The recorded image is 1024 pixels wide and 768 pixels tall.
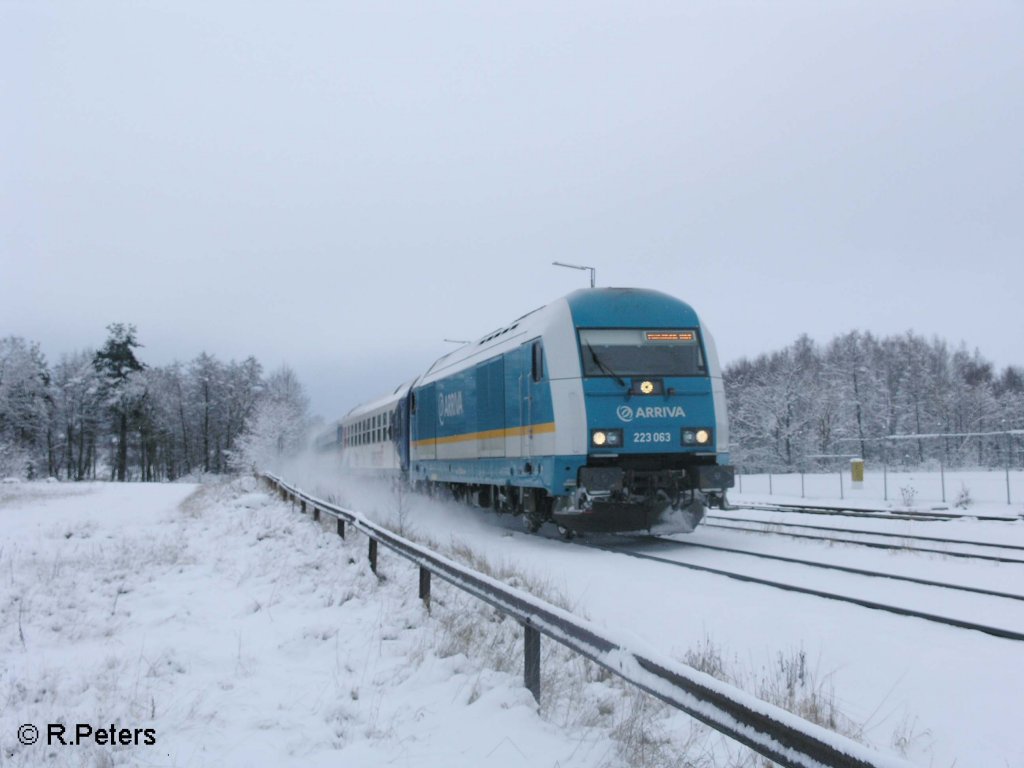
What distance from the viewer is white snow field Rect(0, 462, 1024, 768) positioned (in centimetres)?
444

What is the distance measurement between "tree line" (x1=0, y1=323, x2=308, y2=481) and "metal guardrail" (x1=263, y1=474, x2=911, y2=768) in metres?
60.4

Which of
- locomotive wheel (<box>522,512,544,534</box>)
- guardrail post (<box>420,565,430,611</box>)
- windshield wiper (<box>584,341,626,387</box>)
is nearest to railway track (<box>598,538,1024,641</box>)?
locomotive wheel (<box>522,512,544,534</box>)

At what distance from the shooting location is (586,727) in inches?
→ 182

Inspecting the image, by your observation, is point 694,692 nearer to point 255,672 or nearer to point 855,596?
point 255,672

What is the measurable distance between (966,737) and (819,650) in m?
1.81

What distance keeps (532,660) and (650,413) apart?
7.55m

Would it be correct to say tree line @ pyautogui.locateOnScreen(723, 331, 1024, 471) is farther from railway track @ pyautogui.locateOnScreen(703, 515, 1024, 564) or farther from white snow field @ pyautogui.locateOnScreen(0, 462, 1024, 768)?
white snow field @ pyautogui.locateOnScreen(0, 462, 1024, 768)

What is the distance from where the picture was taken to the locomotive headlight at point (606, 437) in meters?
12.0

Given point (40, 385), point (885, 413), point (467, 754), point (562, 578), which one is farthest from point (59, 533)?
point (885, 413)

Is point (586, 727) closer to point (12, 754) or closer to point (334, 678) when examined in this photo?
point (334, 678)

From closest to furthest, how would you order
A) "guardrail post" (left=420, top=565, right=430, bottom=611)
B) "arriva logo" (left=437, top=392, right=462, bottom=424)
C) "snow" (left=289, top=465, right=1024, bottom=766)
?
1. "snow" (left=289, top=465, right=1024, bottom=766)
2. "guardrail post" (left=420, top=565, right=430, bottom=611)
3. "arriva logo" (left=437, top=392, right=462, bottom=424)

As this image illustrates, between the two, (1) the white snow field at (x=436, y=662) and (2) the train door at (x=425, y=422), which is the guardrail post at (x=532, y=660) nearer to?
(1) the white snow field at (x=436, y=662)

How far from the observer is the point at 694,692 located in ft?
11.4

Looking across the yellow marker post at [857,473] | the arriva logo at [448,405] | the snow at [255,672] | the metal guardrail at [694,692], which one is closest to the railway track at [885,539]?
the arriva logo at [448,405]
